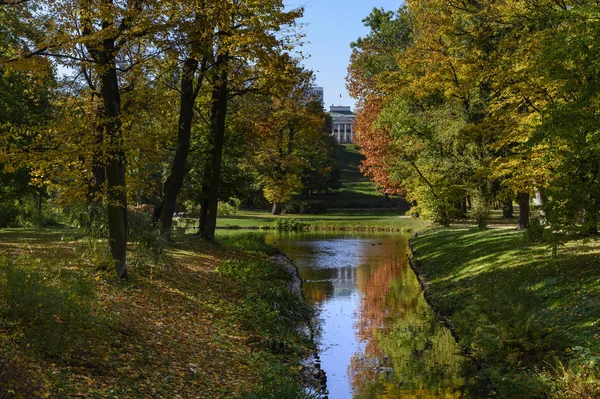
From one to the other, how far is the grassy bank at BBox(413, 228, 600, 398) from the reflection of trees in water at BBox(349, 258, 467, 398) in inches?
19.9

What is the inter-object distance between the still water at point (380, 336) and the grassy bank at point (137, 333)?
912 mm

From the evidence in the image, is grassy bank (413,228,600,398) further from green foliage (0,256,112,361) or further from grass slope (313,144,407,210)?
grass slope (313,144,407,210)

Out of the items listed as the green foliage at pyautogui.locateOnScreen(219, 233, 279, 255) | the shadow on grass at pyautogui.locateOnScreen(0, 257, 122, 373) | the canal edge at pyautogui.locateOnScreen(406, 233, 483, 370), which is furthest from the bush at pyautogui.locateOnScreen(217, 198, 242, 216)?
the shadow on grass at pyautogui.locateOnScreen(0, 257, 122, 373)

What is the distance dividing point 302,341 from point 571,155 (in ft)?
21.6

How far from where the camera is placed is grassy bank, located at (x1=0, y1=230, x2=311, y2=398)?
7238 mm

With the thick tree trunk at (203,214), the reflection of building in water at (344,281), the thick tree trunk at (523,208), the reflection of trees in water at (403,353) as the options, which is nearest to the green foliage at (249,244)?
the thick tree trunk at (203,214)

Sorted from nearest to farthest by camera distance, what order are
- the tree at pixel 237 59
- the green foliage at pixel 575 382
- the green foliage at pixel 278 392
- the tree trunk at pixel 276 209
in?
the green foliage at pixel 575 382 < the green foliage at pixel 278 392 < the tree at pixel 237 59 < the tree trunk at pixel 276 209

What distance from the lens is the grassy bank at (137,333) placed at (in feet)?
23.7

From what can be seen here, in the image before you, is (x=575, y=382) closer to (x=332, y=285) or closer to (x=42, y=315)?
(x=42, y=315)

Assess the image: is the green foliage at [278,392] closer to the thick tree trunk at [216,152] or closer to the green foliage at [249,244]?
the thick tree trunk at [216,152]

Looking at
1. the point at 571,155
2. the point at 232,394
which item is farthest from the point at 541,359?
the point at 232,394

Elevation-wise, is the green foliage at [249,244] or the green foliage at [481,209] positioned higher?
the green foliage at [481,209]

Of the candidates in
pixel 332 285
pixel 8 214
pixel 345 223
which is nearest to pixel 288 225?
pixel 345 223

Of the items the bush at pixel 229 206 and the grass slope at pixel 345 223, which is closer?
the bush at pixel 229 206
